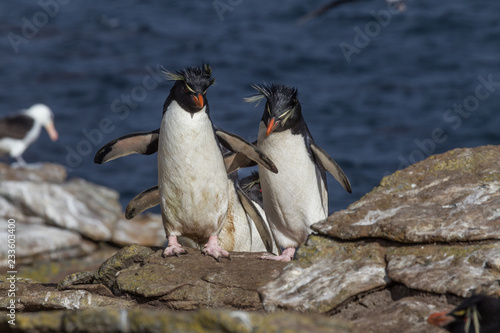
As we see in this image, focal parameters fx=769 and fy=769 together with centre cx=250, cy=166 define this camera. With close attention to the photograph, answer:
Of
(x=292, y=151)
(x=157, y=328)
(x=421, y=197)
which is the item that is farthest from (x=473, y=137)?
(x=157, y=328)

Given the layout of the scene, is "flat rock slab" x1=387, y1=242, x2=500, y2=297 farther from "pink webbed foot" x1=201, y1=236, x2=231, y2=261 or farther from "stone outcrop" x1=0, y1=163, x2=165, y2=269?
"stone outcrop" x1=0, y1=163, x2=165, y2=269

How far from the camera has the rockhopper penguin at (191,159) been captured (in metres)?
6.11

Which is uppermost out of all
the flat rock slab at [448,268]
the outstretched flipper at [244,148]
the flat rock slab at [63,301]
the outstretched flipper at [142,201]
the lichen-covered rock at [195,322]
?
the outstretched flipper at [244,148]

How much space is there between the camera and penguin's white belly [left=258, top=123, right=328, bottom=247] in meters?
6.66

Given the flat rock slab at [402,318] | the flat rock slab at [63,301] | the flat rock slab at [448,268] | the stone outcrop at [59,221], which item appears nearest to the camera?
the flat rock slab at [402,318]

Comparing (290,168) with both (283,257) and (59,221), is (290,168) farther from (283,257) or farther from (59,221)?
(59,221)

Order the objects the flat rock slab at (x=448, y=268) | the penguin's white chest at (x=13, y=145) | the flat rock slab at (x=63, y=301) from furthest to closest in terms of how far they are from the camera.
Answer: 1. the penguin's white chest at (x=13, y=145)
2. the flat rock slab at (x=63, y=301)
3. the flat rock slab at (x=448, y=268)

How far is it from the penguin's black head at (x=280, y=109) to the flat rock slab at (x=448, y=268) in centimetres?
212

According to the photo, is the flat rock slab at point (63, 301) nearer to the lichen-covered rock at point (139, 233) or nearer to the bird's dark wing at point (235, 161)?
the bird's dark wing at point (235, 161)

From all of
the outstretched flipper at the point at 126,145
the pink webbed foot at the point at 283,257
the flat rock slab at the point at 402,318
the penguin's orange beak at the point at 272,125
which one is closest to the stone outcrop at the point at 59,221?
the outstretched flipper at the point at 126,145

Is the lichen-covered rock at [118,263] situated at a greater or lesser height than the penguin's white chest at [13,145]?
lesser

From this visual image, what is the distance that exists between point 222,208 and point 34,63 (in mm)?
20333

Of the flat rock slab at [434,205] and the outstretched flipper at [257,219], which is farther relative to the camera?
the outstretched flipper at [257,219]

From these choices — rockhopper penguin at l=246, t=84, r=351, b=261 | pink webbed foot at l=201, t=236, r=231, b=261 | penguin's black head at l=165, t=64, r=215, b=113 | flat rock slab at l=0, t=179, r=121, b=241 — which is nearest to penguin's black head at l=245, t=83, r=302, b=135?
rockhopper penguin at l=246, t=84, r=351, b=261
